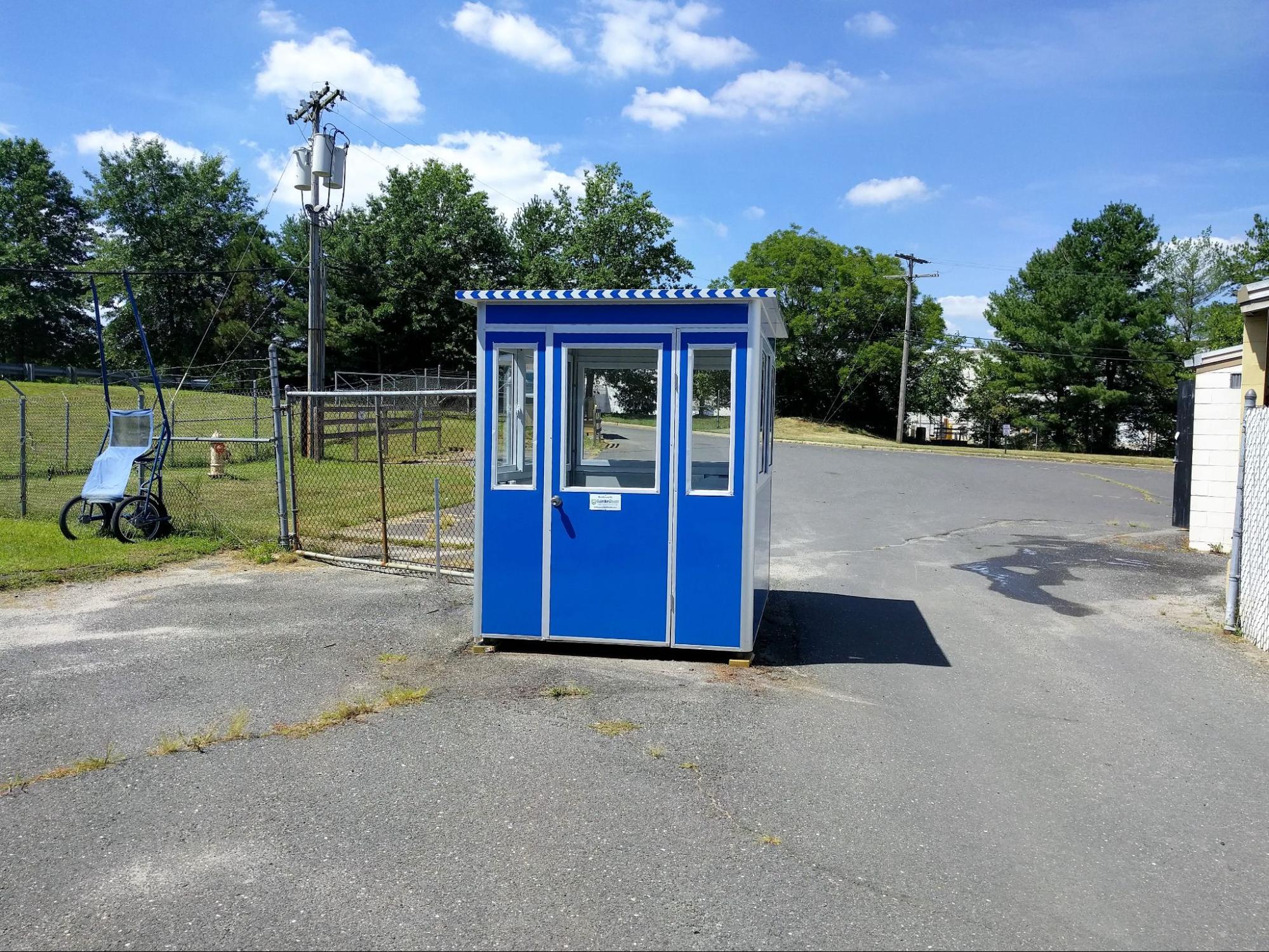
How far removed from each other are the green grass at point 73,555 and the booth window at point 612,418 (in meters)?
5.56

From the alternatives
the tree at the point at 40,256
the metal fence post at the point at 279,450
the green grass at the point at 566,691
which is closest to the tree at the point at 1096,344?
the metal fence post at the point at 279,450

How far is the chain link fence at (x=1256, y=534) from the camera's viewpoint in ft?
24.5

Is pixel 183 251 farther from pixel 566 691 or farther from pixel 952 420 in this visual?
pixel 566 691

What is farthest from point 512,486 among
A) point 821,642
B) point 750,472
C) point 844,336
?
point 844,336

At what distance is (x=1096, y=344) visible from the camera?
49094 mm

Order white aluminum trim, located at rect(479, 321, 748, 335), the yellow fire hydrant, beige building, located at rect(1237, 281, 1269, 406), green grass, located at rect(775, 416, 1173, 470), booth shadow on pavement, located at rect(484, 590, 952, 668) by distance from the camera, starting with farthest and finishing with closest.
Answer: green grass, located at rect(775, 416, 1173, 470) < the yellow fire hydrant < beige building, located at rect(1237, 281, 1269, 406) < booth shadow on pavement, located at rect(484, 590, 952, 668) < white aluminum trim, located at rect(479, 321, 748, 335)

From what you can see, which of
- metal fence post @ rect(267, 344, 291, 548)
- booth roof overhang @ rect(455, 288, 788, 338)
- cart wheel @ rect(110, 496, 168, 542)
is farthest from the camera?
cart wheel @ rect(110, 496, 168, 542)

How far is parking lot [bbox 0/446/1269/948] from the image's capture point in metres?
→ 3.26

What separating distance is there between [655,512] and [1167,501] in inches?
708

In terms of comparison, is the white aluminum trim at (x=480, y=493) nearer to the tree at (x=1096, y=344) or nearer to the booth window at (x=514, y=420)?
the booth window at (x=514, y=420)

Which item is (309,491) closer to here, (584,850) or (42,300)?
(584,850)

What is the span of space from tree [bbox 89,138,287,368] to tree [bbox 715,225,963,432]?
1180 inches

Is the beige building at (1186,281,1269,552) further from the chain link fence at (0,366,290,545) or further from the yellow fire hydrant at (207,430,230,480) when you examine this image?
the yellow fire hydrant at (207,430,230,480)

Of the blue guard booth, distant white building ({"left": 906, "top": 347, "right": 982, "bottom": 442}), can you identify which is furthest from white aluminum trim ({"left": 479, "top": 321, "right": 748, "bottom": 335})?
distant white building ({"left": 906, "top": 347, "right": 982, "bottom": 442})
